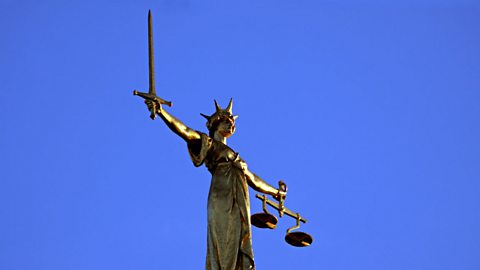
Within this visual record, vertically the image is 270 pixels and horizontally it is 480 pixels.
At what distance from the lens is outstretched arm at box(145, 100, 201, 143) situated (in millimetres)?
21867

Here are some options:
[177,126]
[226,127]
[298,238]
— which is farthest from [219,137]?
[298,238]

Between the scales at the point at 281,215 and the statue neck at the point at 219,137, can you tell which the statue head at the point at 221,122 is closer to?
the statue neck at the point at 219,137

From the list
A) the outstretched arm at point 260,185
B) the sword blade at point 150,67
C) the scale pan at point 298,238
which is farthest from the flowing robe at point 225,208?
the sword blade at point 150,67

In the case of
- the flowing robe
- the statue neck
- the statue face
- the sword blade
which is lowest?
the flowing robe

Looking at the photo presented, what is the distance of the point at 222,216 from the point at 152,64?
9.23ft

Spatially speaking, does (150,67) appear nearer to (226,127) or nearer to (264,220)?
(226,127)

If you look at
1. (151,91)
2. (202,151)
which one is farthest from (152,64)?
(202,151)

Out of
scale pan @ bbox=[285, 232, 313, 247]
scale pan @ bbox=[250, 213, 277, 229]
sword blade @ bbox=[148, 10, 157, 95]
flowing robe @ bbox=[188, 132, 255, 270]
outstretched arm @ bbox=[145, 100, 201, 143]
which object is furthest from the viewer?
scale pan @ bbox=[285, 232, 313, 247]

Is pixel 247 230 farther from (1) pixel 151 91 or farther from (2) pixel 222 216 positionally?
(1) pixel 151 91

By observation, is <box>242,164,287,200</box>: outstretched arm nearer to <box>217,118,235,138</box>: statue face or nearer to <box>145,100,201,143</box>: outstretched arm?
<box>217,118,235,138</box>: statue face

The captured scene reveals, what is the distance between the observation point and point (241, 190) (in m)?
23.0

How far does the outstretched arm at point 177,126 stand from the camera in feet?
71.7

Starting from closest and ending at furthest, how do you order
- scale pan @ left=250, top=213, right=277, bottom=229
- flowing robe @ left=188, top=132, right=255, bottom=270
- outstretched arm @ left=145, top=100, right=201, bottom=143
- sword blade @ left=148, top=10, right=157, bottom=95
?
sword blade @ left=148, top=10, right=157, bottom=95, outstretched arm @ left=145, top=100, right=201, bottom=143, flowing robe @ left=188, top=132, right=255, bottom=270, scale pan @ left=250, top=213, right=277, bottom=229

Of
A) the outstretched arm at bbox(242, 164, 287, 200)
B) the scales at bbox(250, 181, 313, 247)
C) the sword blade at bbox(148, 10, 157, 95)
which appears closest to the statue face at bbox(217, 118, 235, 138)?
the outstretched arm at bbox(242, 164, 287, 200)
